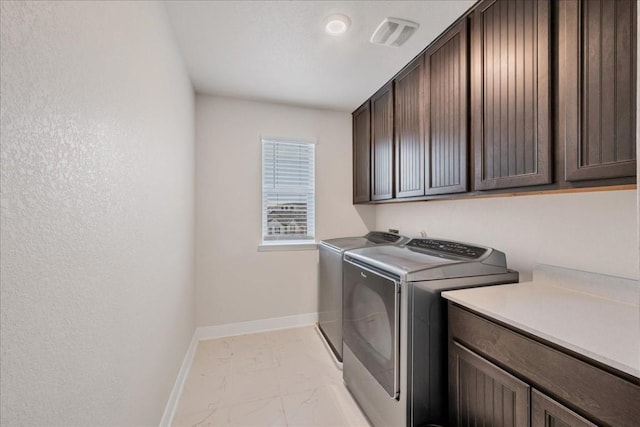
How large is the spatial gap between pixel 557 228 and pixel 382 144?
5.01 ft

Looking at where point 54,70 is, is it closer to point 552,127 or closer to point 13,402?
point 13,402

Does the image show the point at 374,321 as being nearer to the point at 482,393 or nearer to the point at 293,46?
the point at 482,393

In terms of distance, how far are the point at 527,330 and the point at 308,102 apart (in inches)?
108

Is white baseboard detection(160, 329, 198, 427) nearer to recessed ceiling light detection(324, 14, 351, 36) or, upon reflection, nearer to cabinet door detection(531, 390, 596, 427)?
cabinet door detection(531, 390, 596, 427)

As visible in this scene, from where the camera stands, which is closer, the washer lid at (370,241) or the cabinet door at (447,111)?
the cabinet door at (447,111)

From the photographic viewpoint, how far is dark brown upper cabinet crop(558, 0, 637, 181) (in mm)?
945

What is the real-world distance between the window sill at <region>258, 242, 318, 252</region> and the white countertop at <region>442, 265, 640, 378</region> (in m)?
1.91

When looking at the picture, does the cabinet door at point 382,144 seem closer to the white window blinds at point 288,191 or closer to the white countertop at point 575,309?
the white window blinds at point 288,191

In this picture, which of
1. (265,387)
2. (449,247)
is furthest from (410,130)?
A: (265,387)

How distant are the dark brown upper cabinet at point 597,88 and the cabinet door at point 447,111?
0.52 metres

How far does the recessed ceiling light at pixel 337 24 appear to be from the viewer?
168 centimetres

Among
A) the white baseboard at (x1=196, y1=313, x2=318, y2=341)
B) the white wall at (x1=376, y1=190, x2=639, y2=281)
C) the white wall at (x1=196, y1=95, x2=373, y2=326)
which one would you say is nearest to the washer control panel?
the white wall at (x1=376, y1=190, x2=639, y2=281)

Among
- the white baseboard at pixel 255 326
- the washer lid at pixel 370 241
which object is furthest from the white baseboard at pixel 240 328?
the washer lid at pixel 370 241

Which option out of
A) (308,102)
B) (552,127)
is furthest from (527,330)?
(308,102)
